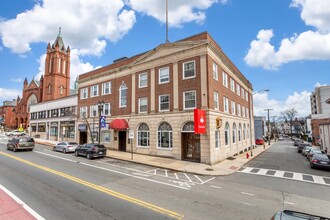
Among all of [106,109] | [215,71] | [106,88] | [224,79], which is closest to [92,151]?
[106,109]

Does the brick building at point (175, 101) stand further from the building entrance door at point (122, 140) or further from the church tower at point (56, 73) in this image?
the church tower at point (56, 73)

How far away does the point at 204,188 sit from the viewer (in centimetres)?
1084

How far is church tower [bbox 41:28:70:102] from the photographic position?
60.5 metres

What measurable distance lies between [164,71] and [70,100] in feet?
81.1

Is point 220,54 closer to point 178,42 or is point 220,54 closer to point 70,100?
point 178,42

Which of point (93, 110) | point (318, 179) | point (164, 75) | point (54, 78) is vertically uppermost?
point (54, 78)

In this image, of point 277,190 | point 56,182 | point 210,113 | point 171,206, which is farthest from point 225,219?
point 210,113

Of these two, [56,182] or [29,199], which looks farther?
[56,182]

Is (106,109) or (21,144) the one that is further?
(106,109)

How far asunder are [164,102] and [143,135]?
510 centimetres

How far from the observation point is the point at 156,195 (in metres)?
9.27

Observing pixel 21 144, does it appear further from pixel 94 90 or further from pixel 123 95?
pixel 123 95

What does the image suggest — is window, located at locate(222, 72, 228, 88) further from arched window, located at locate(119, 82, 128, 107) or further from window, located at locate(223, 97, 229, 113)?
arched window, located at locate(119, 82, 128, 107)

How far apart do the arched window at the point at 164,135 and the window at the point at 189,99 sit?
3178 mm
